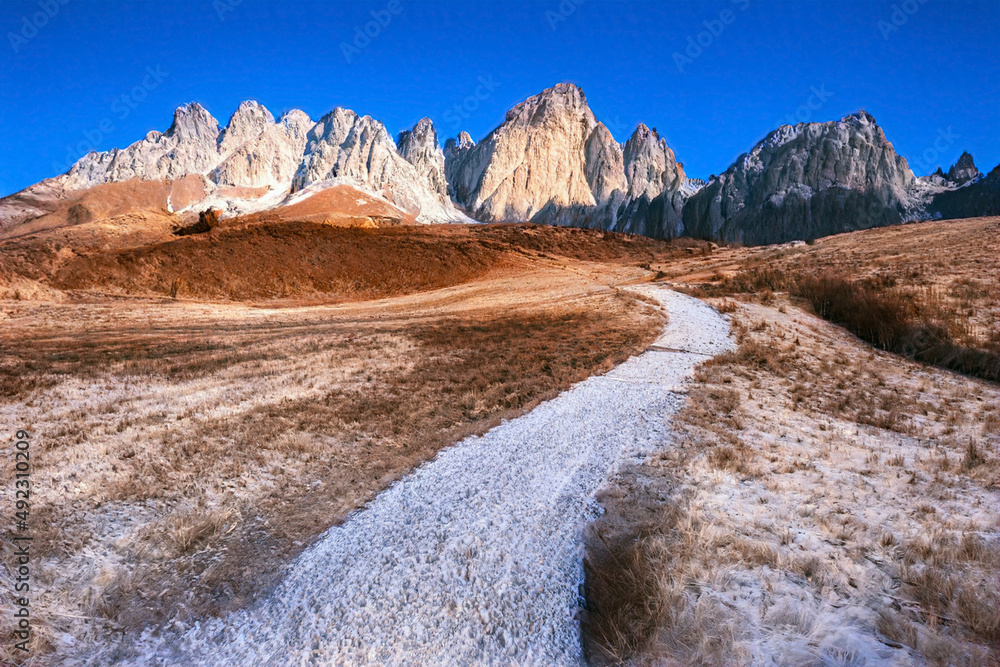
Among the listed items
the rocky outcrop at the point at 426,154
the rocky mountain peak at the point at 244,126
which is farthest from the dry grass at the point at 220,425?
the rocky mountain peak at the point at 244,126

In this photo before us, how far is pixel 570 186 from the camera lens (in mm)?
132375

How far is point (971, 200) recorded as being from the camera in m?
100

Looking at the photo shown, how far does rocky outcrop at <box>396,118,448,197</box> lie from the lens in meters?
140

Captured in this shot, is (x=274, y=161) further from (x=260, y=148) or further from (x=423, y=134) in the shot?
(x=423, y=134)

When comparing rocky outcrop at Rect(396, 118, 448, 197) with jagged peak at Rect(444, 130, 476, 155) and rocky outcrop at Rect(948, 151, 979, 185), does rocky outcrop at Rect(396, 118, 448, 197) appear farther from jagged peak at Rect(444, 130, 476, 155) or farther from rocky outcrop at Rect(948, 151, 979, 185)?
rocky outcrop at Rect(948, 151, 979, 185)

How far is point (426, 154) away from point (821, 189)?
11244 cm

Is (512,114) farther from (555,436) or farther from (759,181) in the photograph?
(555,436)

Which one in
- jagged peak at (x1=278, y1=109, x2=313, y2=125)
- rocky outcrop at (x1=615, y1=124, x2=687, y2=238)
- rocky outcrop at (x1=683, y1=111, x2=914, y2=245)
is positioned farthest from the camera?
jagged peak at (x1=278, y1=109, x2=313, y2=125)

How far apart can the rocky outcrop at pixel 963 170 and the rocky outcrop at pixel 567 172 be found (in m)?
67.5

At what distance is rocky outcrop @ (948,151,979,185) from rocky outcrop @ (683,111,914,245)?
50.4ft

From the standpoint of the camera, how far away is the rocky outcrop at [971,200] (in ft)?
317

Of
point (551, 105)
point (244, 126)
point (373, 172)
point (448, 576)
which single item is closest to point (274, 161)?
point (244, 126)

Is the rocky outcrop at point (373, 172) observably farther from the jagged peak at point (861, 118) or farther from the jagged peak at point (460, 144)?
the jagged peak at point (861, 118)

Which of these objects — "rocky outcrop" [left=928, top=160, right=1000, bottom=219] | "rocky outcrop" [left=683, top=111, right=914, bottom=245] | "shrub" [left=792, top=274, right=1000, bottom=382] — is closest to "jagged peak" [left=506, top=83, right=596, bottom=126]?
"rocky outcrop" [left=683, top=111, right=914, bottom=245]
